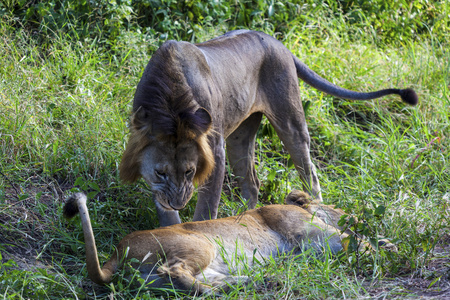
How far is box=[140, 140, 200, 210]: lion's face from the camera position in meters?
3.80

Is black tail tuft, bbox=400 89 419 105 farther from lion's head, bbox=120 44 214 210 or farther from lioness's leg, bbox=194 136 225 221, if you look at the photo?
lion's head, bbox=120 44 214 210

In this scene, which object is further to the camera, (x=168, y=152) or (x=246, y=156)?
(x=246, y=156)

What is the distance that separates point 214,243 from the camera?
3740 mm

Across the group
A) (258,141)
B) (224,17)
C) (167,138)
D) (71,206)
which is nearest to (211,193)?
(167,138)

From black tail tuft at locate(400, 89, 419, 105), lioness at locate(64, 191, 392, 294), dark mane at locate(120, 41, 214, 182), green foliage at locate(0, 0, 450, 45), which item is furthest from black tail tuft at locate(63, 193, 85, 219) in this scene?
green foliage at locate(0, 0, 450, 45)

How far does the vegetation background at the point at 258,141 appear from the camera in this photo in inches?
143

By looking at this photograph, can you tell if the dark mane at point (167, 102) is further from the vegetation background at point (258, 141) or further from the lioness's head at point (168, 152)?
the vegetation background at point (258, 141)

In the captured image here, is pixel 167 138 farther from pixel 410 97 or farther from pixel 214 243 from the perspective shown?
pixel 410 97

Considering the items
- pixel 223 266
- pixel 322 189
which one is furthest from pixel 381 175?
pixel 223 266

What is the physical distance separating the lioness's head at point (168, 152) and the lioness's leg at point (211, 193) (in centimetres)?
34

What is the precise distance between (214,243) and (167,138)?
694 mm

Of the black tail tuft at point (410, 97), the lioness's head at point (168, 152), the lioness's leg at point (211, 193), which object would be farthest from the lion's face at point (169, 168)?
the black tail tuft at point (410, 97)

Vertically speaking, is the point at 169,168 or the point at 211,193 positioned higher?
the point at 169,168

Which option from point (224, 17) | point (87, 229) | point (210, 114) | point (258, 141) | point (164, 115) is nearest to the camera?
point (87, 229)
